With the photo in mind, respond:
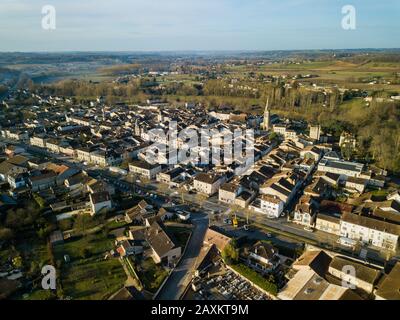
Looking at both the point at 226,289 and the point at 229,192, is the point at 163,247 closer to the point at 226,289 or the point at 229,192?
the point at 226,289

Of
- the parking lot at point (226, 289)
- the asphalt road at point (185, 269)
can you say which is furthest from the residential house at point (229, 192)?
the parking lot at point (226, 289)

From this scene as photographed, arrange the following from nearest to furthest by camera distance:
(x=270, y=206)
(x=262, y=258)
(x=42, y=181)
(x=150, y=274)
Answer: (x=150, y=274), (x=262, y=258), (x=270, y=206), (x=42, y=181)

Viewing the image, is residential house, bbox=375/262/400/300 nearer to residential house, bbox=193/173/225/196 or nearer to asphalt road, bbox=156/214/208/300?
asphalt road, bbox=156/214/208/300

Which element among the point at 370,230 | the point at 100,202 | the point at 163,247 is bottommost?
the point at 163,247

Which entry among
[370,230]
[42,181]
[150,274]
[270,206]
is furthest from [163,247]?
[42,181]

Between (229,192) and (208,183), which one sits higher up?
(208,183)

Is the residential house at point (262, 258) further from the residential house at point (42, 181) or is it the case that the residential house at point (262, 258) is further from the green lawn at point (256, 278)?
the residential house at point (42, 181)

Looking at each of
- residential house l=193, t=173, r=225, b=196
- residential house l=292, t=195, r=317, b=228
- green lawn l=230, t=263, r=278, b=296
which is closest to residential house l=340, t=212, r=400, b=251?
residential house l=292, t=195, r=317, b=228
